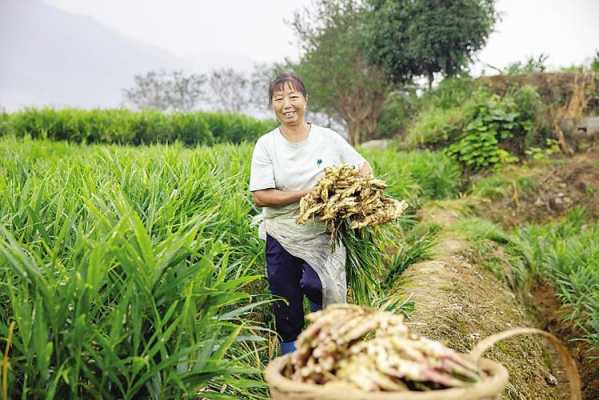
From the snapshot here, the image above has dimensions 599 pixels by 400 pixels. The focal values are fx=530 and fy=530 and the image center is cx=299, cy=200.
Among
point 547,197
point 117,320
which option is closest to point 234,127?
point 547,197

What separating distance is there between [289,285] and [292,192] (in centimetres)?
48

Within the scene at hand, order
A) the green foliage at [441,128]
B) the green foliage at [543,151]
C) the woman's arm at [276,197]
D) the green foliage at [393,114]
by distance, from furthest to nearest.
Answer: the green foliage at [393,114]
the green foliage at [441,128]
the green foliage at [543,151]
the woman's arm at [276,197]

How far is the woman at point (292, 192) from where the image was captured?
2473 mm

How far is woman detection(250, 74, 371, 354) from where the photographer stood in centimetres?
247

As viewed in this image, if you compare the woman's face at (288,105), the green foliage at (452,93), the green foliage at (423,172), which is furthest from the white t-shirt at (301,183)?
the green foliage at (452,93)

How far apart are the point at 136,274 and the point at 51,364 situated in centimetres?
34

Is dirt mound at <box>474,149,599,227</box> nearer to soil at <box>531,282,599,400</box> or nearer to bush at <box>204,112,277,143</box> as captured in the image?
soil at <box>531,282,599,400</box>

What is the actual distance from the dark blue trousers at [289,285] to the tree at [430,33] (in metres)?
13.3

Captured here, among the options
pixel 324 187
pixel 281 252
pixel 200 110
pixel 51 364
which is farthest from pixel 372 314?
pixel 200 110

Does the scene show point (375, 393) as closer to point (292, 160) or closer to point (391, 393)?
point (391, 393)

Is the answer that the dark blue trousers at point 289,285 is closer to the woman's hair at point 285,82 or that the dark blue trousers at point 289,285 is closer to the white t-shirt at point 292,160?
the white t-shirt at point 292,160

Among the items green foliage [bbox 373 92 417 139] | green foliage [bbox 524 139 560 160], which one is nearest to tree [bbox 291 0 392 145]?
green foliage [bbox 373 92 417 139]

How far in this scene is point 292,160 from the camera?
8.21 feet

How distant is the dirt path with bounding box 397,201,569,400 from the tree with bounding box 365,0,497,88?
11.1 m
